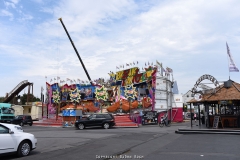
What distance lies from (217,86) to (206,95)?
1.21m

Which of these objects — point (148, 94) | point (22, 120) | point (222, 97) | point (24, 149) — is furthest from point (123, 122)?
point (24, 149)

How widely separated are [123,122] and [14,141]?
23361 mm

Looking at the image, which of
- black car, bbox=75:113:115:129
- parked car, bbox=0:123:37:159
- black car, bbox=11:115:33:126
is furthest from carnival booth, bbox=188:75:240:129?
black car, bbox=11:115:33:126

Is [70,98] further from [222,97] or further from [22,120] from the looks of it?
[222,97]

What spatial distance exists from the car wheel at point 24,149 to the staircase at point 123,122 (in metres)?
20.6

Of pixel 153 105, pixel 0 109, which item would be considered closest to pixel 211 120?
pixel 153 105

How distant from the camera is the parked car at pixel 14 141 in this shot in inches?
387

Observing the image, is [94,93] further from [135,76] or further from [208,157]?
[208,157]

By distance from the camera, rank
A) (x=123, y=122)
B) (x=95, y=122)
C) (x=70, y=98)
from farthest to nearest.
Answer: (x=70, y=98) → (x=123, y=122) → (x=95, y=122)

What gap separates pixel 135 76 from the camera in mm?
42719

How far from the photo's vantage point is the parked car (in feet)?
32.2

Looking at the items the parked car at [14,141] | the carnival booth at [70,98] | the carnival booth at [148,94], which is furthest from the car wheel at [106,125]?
the parked car at [14,141]

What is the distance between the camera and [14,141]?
33.3 ft

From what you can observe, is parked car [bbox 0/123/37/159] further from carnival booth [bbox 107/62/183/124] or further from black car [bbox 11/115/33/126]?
black car [bbox 11/115/33/126]
